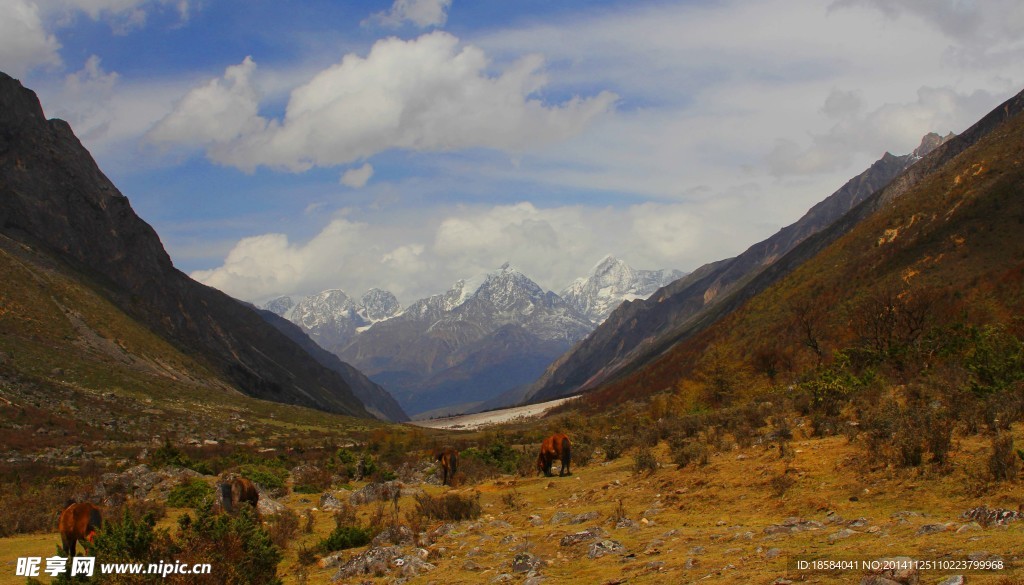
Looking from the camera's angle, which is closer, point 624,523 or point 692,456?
point 624,523

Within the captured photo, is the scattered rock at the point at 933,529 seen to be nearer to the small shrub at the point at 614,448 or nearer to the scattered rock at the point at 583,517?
the scattered rock at the point at 583,517

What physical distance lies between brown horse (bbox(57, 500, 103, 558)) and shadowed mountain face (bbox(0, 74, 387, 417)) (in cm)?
9922

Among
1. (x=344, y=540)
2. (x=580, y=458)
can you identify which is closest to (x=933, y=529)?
(x=344, y=540)

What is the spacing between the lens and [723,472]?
15719 mm

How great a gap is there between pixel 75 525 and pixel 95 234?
119 meters

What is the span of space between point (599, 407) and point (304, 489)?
265 ft

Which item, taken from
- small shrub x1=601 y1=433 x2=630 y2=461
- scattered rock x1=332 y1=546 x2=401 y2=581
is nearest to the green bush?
small shrub x1=601 y1=433 x2=630 y2=461

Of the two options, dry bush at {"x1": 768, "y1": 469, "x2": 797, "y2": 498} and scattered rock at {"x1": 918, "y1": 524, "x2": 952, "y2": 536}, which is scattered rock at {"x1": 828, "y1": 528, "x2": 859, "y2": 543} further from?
dry bush at {"x1": 768, "y1": 469, "x2": 797, "y2": 498}

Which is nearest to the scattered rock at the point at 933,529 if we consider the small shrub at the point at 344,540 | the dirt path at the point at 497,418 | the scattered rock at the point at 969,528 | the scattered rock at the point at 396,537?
the scattered rock at the point at 969,528

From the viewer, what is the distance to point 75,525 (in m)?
13.3

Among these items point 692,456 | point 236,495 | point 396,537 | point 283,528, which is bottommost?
point 396,537

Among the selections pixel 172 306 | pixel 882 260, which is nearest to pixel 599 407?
pixel 882 260

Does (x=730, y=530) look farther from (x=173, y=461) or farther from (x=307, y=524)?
(x=173, y=461)

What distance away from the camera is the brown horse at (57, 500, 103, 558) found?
13148mm
